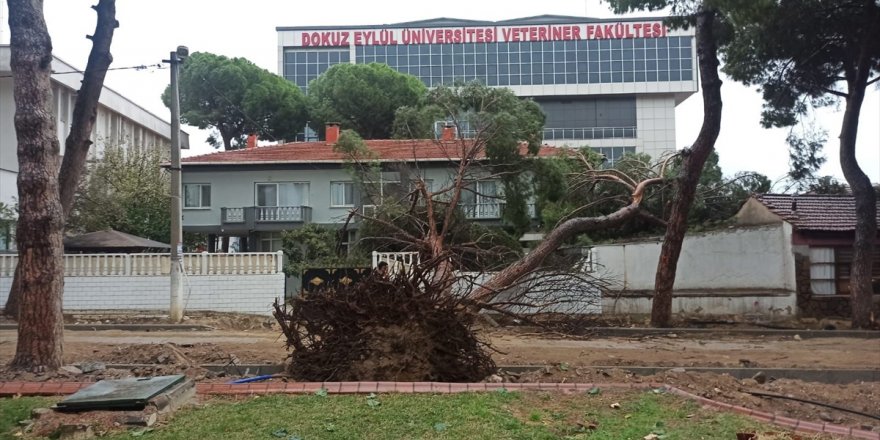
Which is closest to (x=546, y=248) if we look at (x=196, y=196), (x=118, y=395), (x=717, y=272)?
(x=717, y=272)

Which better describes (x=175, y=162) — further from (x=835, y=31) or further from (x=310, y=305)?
(x=835, y=31)

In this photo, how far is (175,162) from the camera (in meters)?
19.5

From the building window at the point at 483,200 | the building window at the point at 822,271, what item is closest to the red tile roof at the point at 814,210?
the building window at the point at 822,271

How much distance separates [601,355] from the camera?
1339 cm

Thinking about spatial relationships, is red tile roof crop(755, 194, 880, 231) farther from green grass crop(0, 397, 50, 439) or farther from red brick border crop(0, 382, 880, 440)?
green grass crop(0, 397, 50, 439)

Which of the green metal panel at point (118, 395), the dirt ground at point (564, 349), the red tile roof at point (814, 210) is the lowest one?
the dirt ground at point (564, 349)

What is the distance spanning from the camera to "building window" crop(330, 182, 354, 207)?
36062 millimetres

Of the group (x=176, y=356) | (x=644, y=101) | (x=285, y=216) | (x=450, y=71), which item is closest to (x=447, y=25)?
(x=450, y=71)

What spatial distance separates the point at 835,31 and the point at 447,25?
42.4 meters

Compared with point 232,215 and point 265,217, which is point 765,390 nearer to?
point 265,217

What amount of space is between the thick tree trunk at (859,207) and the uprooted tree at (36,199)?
18.0m

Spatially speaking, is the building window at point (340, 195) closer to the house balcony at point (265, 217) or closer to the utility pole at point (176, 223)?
the house balcony at point (265, 217)

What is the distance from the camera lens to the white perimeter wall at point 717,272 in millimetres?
20625

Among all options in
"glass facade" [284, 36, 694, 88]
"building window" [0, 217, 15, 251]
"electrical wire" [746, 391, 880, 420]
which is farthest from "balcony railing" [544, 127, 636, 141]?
"electrical wire" [746, 391, 880, 420]
